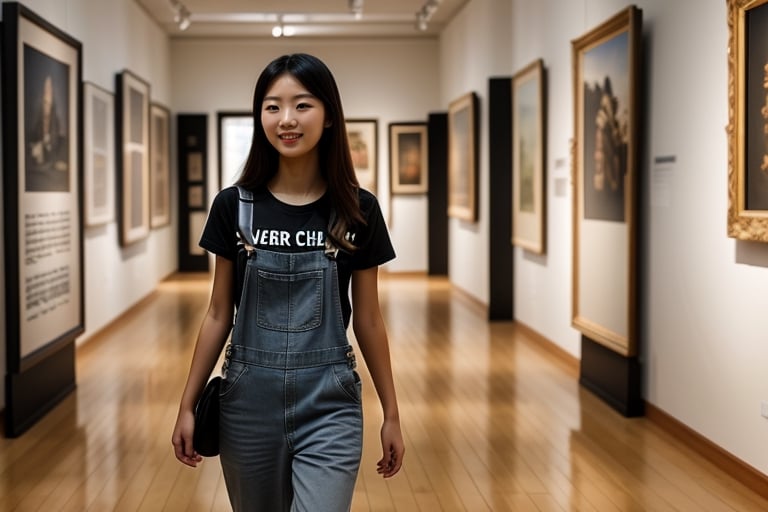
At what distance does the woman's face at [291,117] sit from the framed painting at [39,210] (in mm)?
5500

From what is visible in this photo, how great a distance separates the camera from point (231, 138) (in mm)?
22484

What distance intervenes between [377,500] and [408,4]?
12836 millimetres

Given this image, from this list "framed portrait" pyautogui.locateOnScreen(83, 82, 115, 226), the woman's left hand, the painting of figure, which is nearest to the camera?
the woman's left hand

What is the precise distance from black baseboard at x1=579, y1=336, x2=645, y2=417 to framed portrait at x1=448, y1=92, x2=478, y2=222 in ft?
23.7

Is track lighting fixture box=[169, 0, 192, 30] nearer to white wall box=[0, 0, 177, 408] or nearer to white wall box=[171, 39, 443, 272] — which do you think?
white wall box=[0, 0, 177, 408]

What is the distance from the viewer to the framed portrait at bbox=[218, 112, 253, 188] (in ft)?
73.4

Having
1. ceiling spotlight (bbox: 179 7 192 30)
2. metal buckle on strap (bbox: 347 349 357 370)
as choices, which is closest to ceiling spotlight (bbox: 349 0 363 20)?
ceiling spotlight (bbox: 179 7 192 30)

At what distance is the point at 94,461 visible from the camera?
721cm

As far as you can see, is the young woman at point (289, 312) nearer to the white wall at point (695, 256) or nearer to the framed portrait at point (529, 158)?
the white wall at point (695, 256)

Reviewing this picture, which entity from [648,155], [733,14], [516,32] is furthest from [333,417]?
[516,32]

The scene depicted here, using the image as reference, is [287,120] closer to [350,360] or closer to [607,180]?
[350,360]

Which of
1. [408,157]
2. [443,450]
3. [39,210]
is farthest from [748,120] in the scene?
[408,157]

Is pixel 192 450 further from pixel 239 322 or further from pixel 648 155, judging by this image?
pixel 648 155

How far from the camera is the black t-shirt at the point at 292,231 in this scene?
9.80 ft
